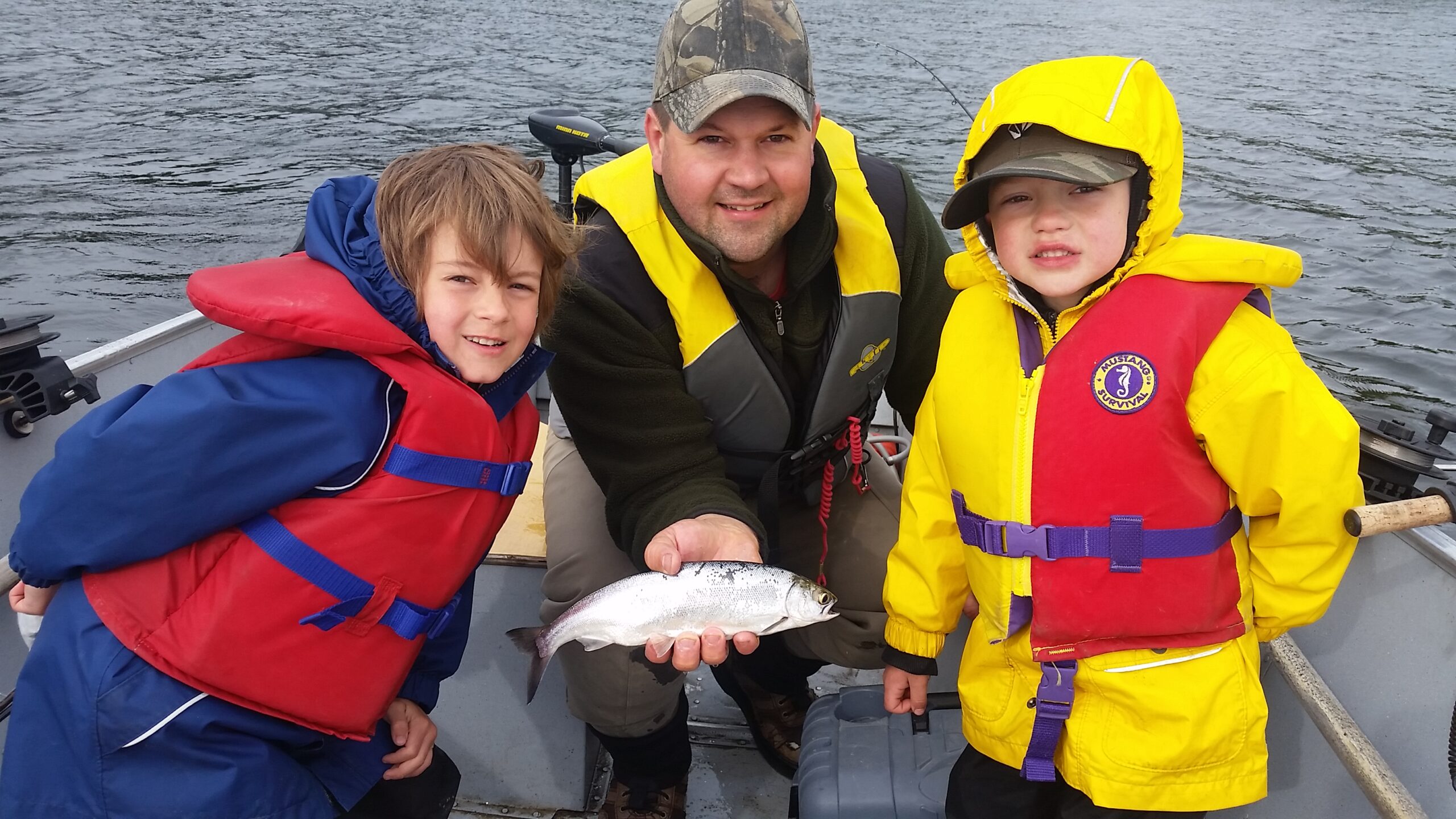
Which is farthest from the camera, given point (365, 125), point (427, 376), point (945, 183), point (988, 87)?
point (988, 87)

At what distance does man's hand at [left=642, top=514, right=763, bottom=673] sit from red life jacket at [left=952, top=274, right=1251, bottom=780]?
711 millimetres

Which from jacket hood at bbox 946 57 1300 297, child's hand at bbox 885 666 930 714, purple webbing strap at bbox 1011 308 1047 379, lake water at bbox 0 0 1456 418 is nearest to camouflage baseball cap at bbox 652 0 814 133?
jacket hood at bbox 946 57 1300 297

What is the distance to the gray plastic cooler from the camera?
9.78 feet

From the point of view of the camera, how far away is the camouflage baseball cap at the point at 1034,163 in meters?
2.28

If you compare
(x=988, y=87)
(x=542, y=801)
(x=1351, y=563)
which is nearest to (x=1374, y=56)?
(x=988, y=87)

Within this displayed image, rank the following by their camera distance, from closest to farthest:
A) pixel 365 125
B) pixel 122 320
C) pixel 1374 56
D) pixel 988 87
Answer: pixel 122 320 < pixel 365 125 < pixel 988 87 < pixel 1374 56

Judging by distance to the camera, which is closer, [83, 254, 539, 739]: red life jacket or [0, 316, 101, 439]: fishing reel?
[83, 254, 539, 739]: red life jacket

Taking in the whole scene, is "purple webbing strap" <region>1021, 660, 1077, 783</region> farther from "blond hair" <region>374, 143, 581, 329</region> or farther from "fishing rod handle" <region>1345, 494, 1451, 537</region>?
"blond hair" <region>374, 143, 581, 329</region>

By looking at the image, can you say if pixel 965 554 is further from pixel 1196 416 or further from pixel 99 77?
pixel 99 77

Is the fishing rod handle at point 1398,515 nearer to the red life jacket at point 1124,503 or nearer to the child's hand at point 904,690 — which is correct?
the red life jacket at point 1124,503

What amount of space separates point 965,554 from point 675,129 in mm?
1466

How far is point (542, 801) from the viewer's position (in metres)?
3.56

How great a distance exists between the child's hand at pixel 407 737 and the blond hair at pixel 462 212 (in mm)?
1116

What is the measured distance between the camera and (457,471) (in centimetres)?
251
